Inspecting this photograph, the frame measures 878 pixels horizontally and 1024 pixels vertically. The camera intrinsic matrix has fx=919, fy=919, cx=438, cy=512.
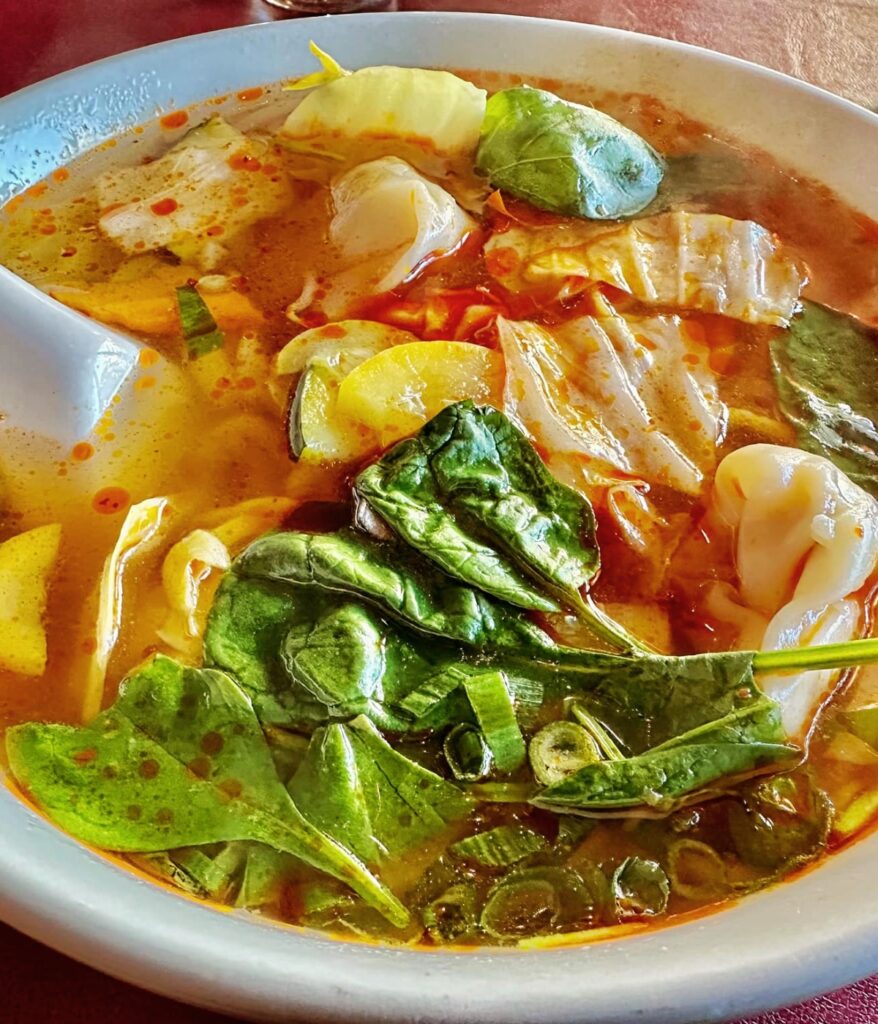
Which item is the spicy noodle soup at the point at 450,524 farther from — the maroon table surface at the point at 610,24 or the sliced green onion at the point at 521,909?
the maroon table surface at the point at 610,24

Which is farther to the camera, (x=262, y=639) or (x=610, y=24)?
(x=610, y=24)

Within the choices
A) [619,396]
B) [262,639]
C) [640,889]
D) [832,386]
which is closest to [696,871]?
[640,889]

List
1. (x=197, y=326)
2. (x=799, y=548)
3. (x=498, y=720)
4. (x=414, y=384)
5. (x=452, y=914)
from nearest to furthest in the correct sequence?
(x=452, y=914) → (x=498, y=720) → (x=799, y=548) → (x=414, y=384) → (x=197, y=326)

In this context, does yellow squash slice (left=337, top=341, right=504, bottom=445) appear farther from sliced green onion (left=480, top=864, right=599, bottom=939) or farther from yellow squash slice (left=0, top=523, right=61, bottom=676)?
sliced green onion (left=480, top=864, right=599, bottom=939)

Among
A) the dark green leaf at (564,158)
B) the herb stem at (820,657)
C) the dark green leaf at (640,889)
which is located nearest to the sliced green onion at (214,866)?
the dark green leaf at (640,889)

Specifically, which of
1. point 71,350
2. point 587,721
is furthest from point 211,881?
point 71,350

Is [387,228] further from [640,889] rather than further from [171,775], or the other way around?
[640,889]

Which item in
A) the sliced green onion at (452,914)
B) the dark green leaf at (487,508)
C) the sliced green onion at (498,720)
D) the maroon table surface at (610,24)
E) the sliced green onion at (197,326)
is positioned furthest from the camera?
the maroon table surface at (610,24)
